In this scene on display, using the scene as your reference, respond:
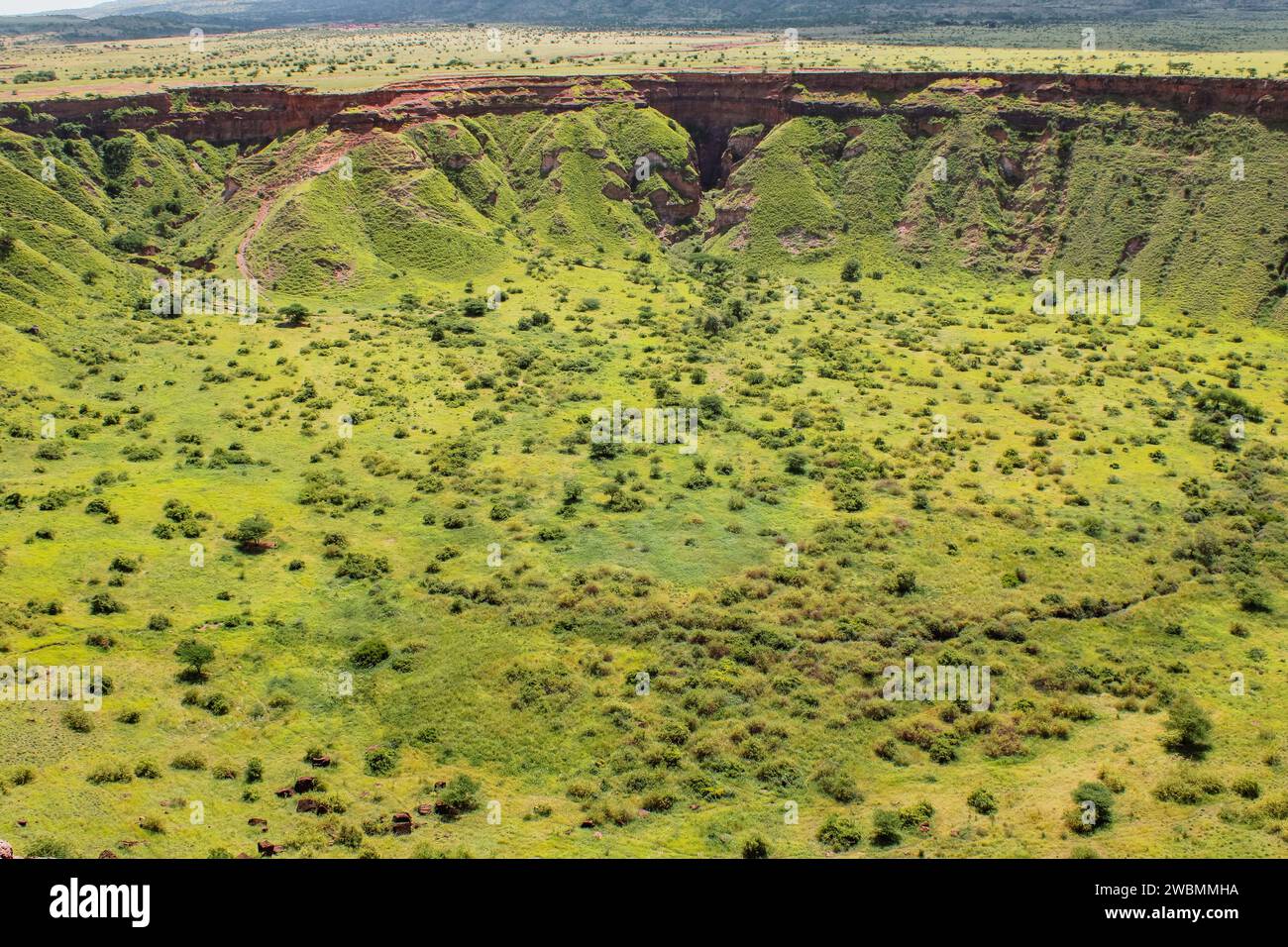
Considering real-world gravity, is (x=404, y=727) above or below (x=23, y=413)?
below

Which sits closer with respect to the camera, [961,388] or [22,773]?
[22,773]

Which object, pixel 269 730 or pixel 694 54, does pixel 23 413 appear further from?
pixel 694 54

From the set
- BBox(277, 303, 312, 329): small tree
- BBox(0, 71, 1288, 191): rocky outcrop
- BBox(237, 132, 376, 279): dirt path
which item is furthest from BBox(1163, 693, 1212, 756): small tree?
BBox(237, 132, 376, 279): dirt path

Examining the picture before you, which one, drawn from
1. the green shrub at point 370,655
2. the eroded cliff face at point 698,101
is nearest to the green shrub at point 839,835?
the green shrub at point 370,655

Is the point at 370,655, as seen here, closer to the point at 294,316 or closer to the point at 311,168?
the point at 294,316

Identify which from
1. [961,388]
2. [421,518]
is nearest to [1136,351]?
[961,388]

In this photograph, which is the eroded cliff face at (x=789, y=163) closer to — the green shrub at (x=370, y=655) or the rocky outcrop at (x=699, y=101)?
the rocky outcrop at (x=699, y=101)
